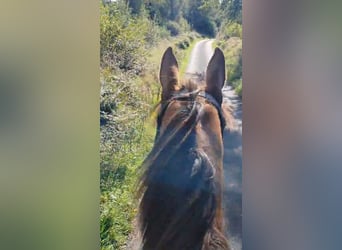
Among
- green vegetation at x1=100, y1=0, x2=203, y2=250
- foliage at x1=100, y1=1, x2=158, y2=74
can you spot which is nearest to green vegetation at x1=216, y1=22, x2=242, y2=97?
green vegetation at x1=100, y1=0, x2=203, y2=250

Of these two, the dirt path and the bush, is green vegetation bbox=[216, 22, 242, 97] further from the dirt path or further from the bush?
the bush

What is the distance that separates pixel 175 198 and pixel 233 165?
267 millimetres

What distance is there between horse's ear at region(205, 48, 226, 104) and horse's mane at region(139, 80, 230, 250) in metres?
0.08

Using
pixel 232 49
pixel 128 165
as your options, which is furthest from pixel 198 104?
pixel 128 165

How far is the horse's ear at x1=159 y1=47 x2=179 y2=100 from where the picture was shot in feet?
4.35

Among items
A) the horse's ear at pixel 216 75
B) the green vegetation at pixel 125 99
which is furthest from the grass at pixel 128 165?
the horse's ear at pixel 216 75

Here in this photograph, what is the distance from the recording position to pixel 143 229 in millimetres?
1319

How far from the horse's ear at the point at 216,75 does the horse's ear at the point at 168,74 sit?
0.43 ft

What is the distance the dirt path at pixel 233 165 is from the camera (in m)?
1.32

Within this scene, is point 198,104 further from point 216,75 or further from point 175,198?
point 175,198

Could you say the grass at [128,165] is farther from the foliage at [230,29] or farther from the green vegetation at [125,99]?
the foliage at [230,29]

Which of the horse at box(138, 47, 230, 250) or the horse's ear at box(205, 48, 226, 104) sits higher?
the horse's ear at box(205, 48, 226, 104)
